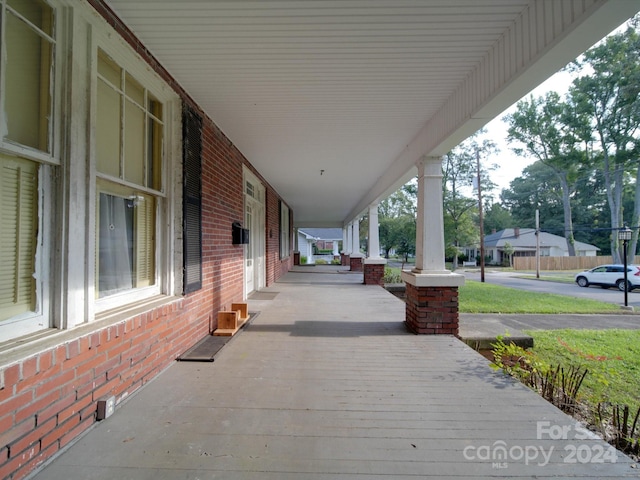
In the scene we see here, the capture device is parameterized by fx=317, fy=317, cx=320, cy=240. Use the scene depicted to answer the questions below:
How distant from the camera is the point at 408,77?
10.1 feet

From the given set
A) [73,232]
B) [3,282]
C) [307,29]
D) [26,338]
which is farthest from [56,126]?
[307,29]

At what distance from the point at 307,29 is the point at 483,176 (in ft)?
90.9

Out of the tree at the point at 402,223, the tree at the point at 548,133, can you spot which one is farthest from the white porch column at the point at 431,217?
the tree at the point at 548,133

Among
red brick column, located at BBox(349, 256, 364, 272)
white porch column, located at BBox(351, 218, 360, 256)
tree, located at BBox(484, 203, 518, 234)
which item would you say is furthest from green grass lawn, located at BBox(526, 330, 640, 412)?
tree, located at BBox(484, 203, 518, 234)

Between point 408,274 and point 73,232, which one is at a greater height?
point 73,232

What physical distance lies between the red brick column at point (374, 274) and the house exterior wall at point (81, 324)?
704 centimetres

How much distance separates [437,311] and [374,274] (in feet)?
18.4

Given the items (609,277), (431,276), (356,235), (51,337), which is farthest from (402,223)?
(51,337)

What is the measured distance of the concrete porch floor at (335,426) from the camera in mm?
1655

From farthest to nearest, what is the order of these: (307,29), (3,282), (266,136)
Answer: (266,136) → (307,29) → (3,282)

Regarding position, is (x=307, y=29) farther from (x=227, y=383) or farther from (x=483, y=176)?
(x=483, y=176)

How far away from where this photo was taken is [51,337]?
172 centimetres

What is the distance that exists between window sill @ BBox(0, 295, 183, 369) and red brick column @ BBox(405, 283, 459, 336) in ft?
10.1

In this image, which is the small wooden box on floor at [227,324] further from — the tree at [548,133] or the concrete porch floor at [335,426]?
the tree at [548,133]
